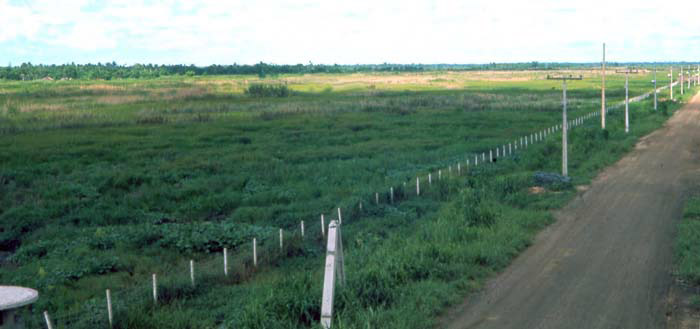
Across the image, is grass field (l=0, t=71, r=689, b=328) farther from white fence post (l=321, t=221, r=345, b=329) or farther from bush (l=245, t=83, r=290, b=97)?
bush (l=245, t=83, r=290, b=97)

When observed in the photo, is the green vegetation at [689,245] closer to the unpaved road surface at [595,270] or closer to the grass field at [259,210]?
the unpaved road surface at [595,270]

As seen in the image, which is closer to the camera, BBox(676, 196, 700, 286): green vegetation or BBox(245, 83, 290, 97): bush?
BBox(676, 196, 700, 286): green vegetation

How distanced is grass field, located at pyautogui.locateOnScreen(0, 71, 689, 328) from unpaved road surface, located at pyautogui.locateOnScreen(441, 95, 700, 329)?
672 millimetres

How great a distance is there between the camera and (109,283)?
17.9m

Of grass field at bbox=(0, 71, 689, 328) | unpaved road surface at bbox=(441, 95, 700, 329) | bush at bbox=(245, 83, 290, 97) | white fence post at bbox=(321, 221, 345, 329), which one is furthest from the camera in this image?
bush at bbox=(245, 83, 290, 97)

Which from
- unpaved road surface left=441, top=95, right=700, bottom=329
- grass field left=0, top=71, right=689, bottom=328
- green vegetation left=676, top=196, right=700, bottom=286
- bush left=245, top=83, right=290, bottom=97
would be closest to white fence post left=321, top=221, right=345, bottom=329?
grass field left=0, top=71, right=689, bottom=328

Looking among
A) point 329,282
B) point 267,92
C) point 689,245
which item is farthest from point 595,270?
point 267,92

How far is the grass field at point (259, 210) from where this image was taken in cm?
1445

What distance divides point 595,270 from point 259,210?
13157 mm

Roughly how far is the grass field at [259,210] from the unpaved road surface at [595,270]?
672mm

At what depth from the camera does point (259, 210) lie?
1038 inches

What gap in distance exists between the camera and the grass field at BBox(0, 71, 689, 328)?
47.4 ft

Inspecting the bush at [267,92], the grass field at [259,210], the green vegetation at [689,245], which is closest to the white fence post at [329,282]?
the grass field at [259,210]

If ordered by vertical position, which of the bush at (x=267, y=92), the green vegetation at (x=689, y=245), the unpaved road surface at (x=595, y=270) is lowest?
the unpaved road surface at (x=595, y=270)
